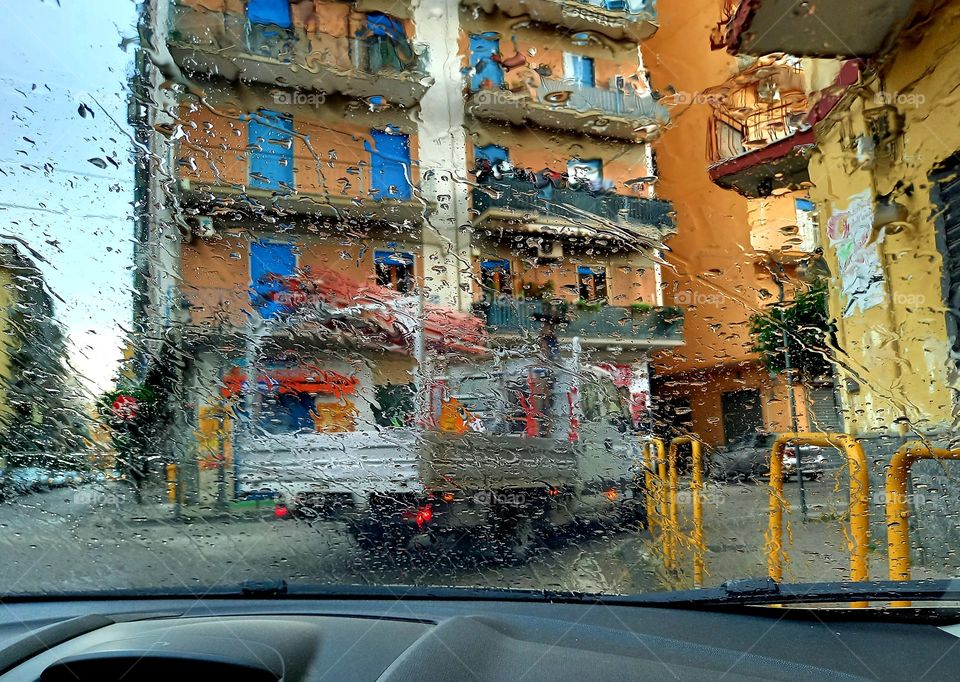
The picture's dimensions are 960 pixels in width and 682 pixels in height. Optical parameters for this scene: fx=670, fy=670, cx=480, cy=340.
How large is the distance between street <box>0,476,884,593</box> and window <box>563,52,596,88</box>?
131 centimetres

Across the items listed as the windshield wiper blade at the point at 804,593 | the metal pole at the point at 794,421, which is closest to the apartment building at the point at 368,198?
the metal pole at the point at 794,421

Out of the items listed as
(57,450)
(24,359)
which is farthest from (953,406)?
(24,359)

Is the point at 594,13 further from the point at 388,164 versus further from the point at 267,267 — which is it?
the point at 267,267

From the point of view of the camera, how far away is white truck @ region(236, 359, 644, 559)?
2.17 m

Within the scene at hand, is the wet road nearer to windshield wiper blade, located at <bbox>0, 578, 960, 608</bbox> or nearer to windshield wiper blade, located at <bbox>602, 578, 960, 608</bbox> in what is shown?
windshield wiper blade, located at <bbox>0, 578, 960, 608</bbox>

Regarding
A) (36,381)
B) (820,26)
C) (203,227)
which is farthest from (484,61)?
(36,381)

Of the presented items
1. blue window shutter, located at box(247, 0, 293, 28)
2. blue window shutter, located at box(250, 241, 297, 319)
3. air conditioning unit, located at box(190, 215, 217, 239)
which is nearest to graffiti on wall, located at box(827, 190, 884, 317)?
blue window shutter, located at box(250, 241, 297, 319)

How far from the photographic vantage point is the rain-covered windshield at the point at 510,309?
1880 millimetres

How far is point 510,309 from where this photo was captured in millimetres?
2344

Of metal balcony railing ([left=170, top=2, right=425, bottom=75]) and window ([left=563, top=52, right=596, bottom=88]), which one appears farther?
metal balcony railing ([left=170, top=2, right=425, bottom=75])

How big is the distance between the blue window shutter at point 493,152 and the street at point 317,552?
1.21 metres

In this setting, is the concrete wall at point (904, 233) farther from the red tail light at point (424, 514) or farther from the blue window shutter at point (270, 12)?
the blue window shutter at point (270, 12)

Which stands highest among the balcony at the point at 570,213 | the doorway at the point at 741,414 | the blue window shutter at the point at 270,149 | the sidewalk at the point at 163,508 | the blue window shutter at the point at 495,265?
the blue window shutter at the point at 270,149

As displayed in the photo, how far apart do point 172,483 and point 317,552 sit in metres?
0.60
